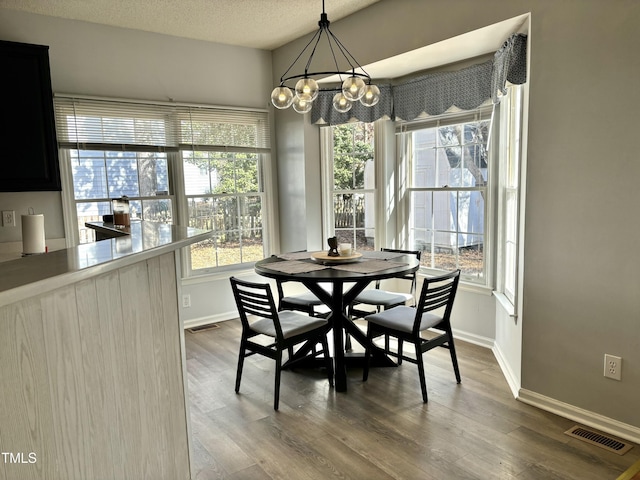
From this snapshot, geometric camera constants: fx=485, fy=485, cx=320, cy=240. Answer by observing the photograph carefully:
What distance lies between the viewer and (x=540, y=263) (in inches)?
109

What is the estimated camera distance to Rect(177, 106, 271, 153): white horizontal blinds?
4.51 metres

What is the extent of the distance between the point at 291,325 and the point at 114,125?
7.96ft

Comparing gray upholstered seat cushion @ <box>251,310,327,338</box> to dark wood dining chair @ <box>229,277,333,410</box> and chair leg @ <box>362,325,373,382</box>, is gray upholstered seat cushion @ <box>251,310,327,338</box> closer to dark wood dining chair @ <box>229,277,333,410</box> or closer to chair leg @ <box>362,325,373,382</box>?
dark wood dining chair @ <box>229,277,333,410</box>

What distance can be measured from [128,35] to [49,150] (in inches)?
50.0

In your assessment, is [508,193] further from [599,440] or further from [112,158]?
[112,158]

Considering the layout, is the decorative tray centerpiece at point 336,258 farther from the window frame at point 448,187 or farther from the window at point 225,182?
the window at point 225,182

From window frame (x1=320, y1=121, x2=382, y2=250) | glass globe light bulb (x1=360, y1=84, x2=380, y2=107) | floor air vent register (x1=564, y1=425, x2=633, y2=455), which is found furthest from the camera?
window frame (x1=320, y1=121, x2=382, y2=250)

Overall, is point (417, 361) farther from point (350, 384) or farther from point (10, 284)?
point (10, 284)

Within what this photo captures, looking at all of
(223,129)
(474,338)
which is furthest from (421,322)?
(223,129)

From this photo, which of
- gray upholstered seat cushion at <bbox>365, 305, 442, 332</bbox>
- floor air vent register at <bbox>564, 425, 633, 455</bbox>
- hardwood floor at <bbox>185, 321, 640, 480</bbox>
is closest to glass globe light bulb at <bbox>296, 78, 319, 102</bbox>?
gray upholstered seat cushion at <bbox>365, 305, 442, 332</bbox>

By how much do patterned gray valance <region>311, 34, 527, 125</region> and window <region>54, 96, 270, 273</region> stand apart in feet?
2.91

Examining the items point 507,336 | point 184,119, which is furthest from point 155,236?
point 184,119

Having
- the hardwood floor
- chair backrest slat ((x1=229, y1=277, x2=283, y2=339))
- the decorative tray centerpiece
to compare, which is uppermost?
the decorative tray centerpiece

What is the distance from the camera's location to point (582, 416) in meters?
2.63
